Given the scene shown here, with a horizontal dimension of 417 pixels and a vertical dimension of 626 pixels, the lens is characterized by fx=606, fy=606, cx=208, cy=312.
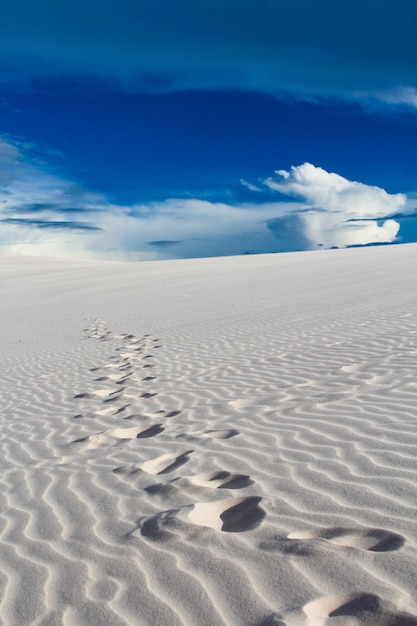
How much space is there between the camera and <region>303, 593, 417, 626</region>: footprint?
2.48 m

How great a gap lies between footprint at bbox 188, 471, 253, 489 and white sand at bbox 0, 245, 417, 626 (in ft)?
0.07

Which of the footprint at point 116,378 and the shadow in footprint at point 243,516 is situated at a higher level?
the shadow in footprint at point 243,516

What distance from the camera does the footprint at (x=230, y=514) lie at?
3.54m

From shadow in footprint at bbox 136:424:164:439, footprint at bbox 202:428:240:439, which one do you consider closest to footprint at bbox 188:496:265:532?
footprint at bbox 202:428:240:439

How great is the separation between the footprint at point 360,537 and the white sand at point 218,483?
13mm

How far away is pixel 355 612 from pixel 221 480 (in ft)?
6.09

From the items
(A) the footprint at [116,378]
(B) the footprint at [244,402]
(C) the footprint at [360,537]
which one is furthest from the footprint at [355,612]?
(A) the footprint at [116,378]

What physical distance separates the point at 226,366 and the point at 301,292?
10.4 m

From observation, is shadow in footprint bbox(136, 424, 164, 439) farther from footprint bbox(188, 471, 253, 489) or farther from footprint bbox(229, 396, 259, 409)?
footprint bbox(188, 471, 253, 489)

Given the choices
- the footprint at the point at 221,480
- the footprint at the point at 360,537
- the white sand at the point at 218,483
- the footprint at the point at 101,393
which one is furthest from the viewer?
the footprint at the point at 101,393

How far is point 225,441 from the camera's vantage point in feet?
17.2

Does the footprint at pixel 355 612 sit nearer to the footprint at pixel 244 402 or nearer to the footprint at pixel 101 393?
the footprint at pixel 244 402

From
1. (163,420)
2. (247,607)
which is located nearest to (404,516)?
(247,607)

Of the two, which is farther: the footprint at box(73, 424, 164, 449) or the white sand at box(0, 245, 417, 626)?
the footprint at box(73, 424, 164, 449)
